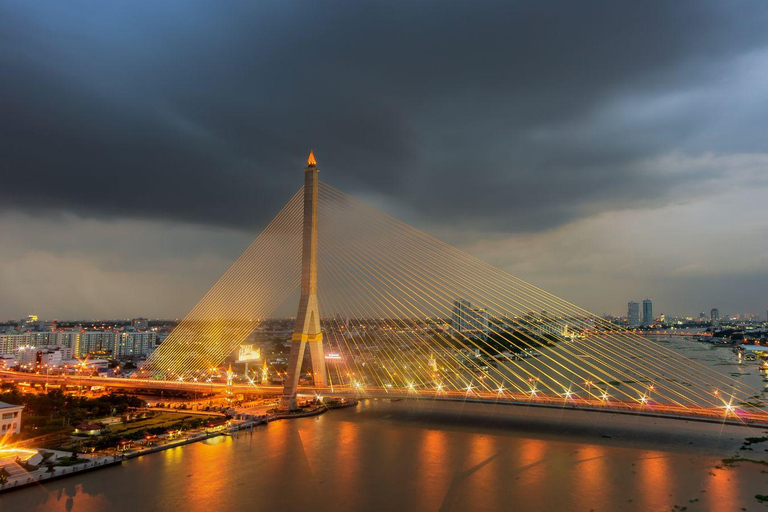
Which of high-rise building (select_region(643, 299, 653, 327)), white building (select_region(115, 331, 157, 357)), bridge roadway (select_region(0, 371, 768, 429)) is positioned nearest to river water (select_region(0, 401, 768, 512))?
bridge roadway (select_region(0, 371, 768, 429))

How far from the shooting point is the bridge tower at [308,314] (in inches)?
537

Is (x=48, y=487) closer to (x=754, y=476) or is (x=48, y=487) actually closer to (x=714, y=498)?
(x=714, y=498)

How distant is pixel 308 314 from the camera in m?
13.8

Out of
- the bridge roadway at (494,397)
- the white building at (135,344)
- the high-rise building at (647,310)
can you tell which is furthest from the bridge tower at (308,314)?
the high-rise building at (647,310)

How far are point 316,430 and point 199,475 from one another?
360cm

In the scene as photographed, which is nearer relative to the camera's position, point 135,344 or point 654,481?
point 654,481

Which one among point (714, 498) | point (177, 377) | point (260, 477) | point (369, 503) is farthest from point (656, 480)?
point (177, 377)

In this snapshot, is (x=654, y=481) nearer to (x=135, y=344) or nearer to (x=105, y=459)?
(x=105, y=459)

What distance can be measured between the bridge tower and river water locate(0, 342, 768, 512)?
1.71 meters

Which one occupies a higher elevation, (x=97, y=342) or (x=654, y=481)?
(x=97, y=342)

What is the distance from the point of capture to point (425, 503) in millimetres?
7039

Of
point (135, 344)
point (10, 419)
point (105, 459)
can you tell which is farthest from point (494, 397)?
point (135, 344)

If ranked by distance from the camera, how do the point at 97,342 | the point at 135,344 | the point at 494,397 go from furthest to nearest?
the point at 135,344
the point at 97,342
the point at 494,397

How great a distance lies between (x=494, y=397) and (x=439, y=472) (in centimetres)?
355
